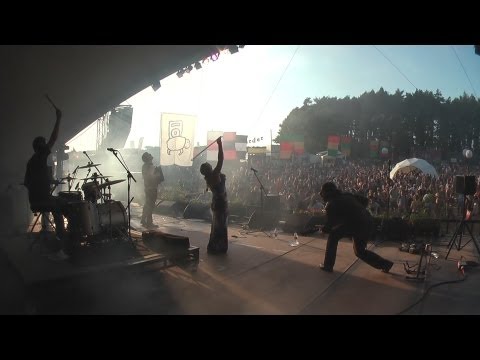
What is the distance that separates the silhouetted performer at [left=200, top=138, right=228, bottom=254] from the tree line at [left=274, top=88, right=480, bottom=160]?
50935 mm

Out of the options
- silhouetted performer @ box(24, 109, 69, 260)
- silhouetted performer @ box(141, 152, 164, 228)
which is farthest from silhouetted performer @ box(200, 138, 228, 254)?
silhouetted performer @ box(141, 152, 164, 228)

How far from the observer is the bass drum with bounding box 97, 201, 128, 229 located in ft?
20.9

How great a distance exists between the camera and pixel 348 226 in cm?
574

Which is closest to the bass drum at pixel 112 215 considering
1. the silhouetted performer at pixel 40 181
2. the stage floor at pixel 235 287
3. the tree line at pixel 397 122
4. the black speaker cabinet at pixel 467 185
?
the stage floor at pixel 235 287

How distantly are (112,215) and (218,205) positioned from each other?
6.22ft

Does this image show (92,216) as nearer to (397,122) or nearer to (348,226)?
(348,226)

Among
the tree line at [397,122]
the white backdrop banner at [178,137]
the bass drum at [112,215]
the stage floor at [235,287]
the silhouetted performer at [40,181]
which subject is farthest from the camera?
the tree line at [397,122]

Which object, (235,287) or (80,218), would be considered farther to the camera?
(80,218)

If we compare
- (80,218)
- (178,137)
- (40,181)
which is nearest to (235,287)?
(80,218)

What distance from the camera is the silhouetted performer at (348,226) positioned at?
5672mm

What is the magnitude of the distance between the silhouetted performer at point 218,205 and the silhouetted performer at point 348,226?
1.94m

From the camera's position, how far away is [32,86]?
26.2 feet

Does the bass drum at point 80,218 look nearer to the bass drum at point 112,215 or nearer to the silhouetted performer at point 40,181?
the silhouetted performer at point 40,181

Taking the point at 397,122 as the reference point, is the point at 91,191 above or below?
below
